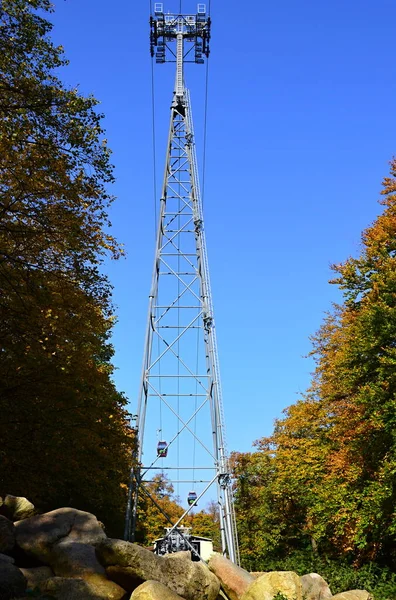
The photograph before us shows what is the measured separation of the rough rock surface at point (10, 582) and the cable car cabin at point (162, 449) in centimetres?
1100

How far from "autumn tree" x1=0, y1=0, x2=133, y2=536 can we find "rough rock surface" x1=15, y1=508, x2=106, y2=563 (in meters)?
3.30

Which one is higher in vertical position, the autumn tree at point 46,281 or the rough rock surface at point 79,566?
the autumn tree at point 46,281

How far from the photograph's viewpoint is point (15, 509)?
43.9 feet

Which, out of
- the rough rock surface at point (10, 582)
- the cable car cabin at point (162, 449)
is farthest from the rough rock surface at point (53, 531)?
the cable car cabin at point (162, 449)

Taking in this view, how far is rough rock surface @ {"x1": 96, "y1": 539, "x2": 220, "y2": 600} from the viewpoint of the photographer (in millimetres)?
11461

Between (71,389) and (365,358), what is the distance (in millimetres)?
9794

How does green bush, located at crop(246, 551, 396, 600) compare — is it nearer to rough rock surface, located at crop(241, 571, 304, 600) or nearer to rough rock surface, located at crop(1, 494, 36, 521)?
rough rock surface, located at crop(241, 571, 304, 600)

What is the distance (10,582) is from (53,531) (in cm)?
278

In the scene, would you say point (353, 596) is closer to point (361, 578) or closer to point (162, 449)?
point (361, 578)

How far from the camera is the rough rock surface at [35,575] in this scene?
11062 mm

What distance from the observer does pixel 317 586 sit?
1642cm

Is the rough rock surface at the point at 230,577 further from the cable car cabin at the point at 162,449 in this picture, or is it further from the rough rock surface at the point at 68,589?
the cable car cabin at the point at 162,449

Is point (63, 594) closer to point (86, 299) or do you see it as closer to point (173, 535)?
point (86, 299)

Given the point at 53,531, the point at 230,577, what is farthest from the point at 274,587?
the point at 53,531
